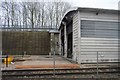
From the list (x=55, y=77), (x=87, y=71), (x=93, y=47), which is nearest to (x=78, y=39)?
(x=93, y=47)

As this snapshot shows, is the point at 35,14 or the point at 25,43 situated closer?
the point at 25,43

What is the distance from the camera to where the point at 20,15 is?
33219 mm

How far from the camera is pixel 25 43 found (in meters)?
22.8

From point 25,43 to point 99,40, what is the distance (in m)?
14.6

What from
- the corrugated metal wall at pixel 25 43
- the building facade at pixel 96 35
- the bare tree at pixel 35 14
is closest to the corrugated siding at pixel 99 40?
the building facade at pixel 96 35

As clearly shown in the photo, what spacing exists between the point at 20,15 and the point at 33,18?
3068 mm

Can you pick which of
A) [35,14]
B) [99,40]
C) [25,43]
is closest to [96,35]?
[99,40]

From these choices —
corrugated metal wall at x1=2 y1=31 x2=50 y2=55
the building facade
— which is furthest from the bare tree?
the building facade

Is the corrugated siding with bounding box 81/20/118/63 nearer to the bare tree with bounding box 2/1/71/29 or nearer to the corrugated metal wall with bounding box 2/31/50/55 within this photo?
the corrugated metal wall with bounding box 2/31/50/55

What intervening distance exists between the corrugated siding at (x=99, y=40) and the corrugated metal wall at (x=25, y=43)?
13.2 meters

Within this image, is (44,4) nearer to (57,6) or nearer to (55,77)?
(57,6)

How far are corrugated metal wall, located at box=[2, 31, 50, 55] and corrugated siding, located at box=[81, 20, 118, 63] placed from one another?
13151mm

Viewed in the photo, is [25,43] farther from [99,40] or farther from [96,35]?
[99,40]

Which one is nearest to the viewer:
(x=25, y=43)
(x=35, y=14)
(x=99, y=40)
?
(x=99, y=40)
